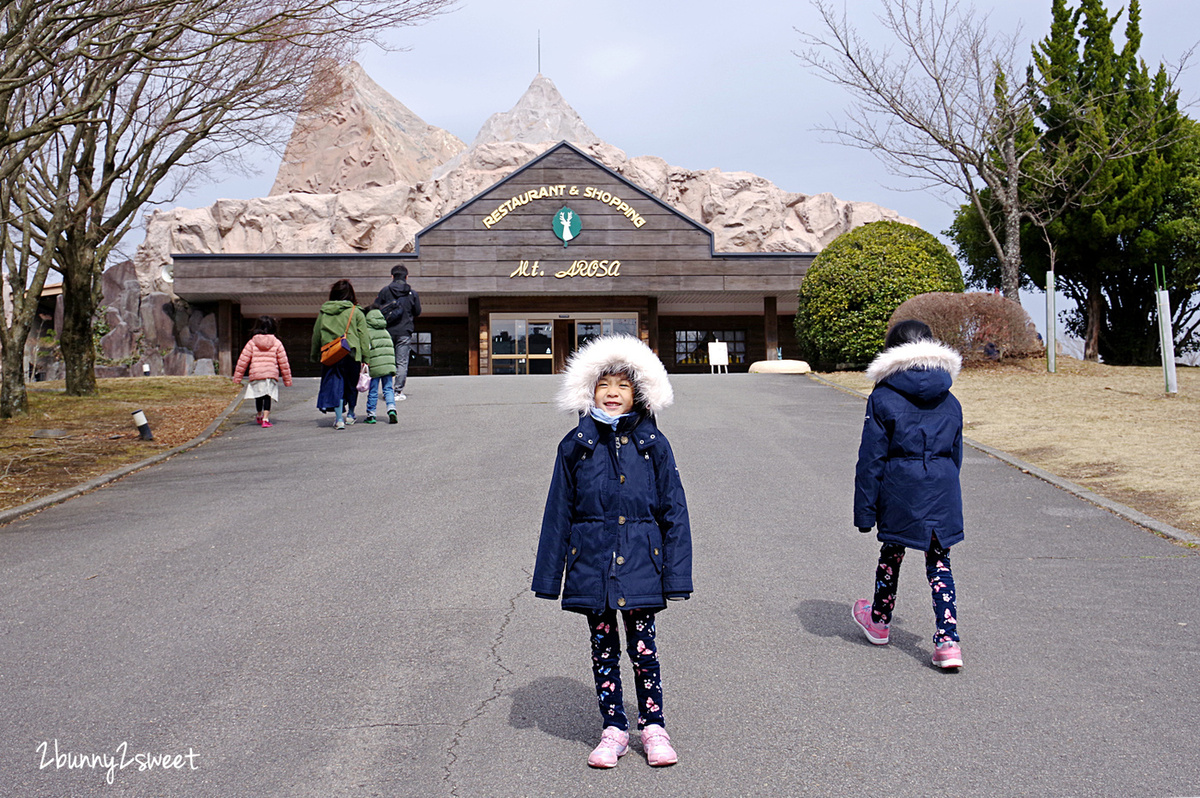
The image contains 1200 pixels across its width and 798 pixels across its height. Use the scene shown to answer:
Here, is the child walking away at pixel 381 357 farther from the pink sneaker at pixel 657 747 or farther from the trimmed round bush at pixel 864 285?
the trimmed round bush at pixel 864 285

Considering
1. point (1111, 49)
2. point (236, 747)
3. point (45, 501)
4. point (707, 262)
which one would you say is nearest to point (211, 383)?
point (45, 501)

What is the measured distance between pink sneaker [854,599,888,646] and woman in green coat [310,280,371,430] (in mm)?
9002

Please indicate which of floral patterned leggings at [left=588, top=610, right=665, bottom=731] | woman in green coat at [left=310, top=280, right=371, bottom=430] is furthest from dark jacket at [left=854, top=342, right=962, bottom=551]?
woman in green coat at [left=310, top=280, right=371, bottom=430]

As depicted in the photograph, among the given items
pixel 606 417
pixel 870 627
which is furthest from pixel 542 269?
pixel 606 417

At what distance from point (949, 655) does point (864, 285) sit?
609 inches

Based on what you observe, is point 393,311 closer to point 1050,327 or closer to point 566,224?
point 1050,327

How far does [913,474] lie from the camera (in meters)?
4.53

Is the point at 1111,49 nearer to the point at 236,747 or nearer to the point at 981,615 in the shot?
the point at 981,615

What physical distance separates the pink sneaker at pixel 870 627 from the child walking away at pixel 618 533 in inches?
60.2

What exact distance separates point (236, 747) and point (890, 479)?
9.98 feet

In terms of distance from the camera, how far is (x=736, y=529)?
707 centimetres

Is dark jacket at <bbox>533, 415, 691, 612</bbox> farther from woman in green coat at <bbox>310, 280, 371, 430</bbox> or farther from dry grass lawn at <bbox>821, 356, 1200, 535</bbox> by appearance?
woman in green coat at <bbox>310, 280, 371, 430</bbox>

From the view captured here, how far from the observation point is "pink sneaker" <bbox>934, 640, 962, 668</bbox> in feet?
14.2

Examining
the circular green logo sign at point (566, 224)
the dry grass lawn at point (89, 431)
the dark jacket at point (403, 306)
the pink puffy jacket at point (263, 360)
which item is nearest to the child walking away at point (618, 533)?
the dry grass lawn at point (89, 431)
